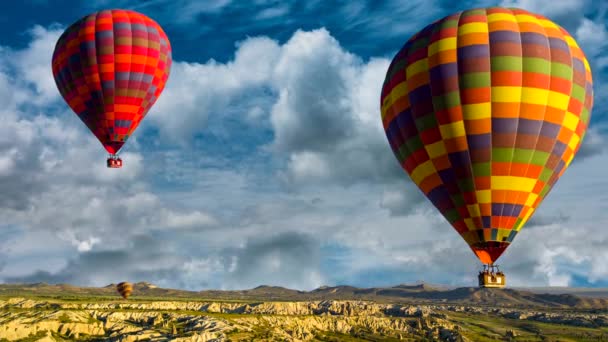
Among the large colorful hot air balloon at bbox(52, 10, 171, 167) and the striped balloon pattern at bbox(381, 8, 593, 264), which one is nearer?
the striped balloon pattern at bbox(381, 8, 593, 264)

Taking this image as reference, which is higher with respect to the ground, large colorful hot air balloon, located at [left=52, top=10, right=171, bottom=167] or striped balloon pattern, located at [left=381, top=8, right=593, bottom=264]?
large colorful hot air balloon, located at [left=52, top=10, right=171, bottom=167]

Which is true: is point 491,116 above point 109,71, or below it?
below

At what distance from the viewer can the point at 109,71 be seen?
8988 cm

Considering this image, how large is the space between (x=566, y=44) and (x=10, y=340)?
145867mm

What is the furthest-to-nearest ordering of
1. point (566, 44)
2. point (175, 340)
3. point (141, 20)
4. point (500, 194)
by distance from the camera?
point (175, 340) < point (141, 20) < point (566, 44) < point (500, 194)

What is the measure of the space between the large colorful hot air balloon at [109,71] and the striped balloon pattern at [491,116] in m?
48.9

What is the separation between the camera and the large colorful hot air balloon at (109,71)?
294 ft

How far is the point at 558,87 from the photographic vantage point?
174ft

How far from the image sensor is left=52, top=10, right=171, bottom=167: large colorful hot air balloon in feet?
294

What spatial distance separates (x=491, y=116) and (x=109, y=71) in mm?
58461

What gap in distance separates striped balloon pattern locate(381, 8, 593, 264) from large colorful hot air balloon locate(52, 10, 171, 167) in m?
48.9

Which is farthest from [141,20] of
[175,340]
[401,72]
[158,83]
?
[175,340]

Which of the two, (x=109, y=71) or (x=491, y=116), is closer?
(x=491, y=116)

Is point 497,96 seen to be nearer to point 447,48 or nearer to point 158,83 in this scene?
point 447,48
